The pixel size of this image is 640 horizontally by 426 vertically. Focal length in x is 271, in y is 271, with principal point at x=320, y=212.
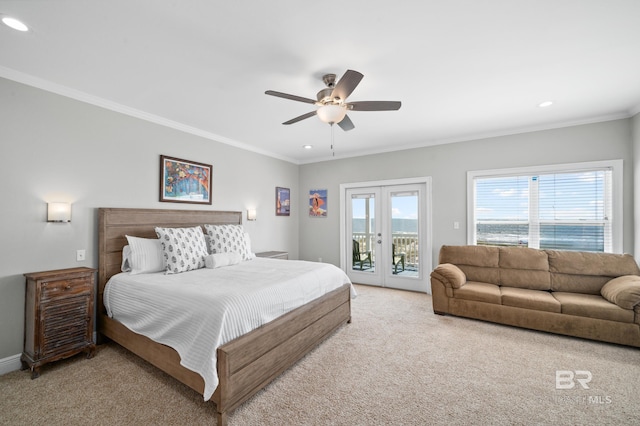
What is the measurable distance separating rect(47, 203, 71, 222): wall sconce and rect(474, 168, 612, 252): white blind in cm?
530

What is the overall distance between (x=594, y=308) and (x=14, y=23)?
5.57 metres

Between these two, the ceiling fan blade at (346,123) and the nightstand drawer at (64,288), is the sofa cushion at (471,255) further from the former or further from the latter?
the nightstand drawer at (64,288)

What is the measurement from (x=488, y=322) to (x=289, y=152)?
14.1ft

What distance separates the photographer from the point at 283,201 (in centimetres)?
570

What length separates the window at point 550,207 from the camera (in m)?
3.58

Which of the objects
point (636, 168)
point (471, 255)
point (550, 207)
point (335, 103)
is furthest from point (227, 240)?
point (636, 168)

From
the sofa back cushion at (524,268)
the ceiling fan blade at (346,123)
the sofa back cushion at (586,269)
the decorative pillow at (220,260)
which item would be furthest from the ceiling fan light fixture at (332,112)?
the sofa back cushion at (586,269)

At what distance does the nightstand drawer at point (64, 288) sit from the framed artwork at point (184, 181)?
1.35m

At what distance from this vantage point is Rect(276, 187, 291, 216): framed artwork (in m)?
5.57

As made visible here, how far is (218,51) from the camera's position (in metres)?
2.16

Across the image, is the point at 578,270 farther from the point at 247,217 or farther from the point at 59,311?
the point at 59,311

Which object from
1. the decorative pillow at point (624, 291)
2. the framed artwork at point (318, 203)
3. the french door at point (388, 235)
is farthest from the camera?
the framed artwork at point (318, 203)

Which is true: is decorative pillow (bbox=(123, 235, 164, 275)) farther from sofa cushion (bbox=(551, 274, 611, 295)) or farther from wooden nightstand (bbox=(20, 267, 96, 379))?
sofa cushion (bbox=(551, 274, 611, 295))

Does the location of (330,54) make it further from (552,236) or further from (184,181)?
(552,236)
